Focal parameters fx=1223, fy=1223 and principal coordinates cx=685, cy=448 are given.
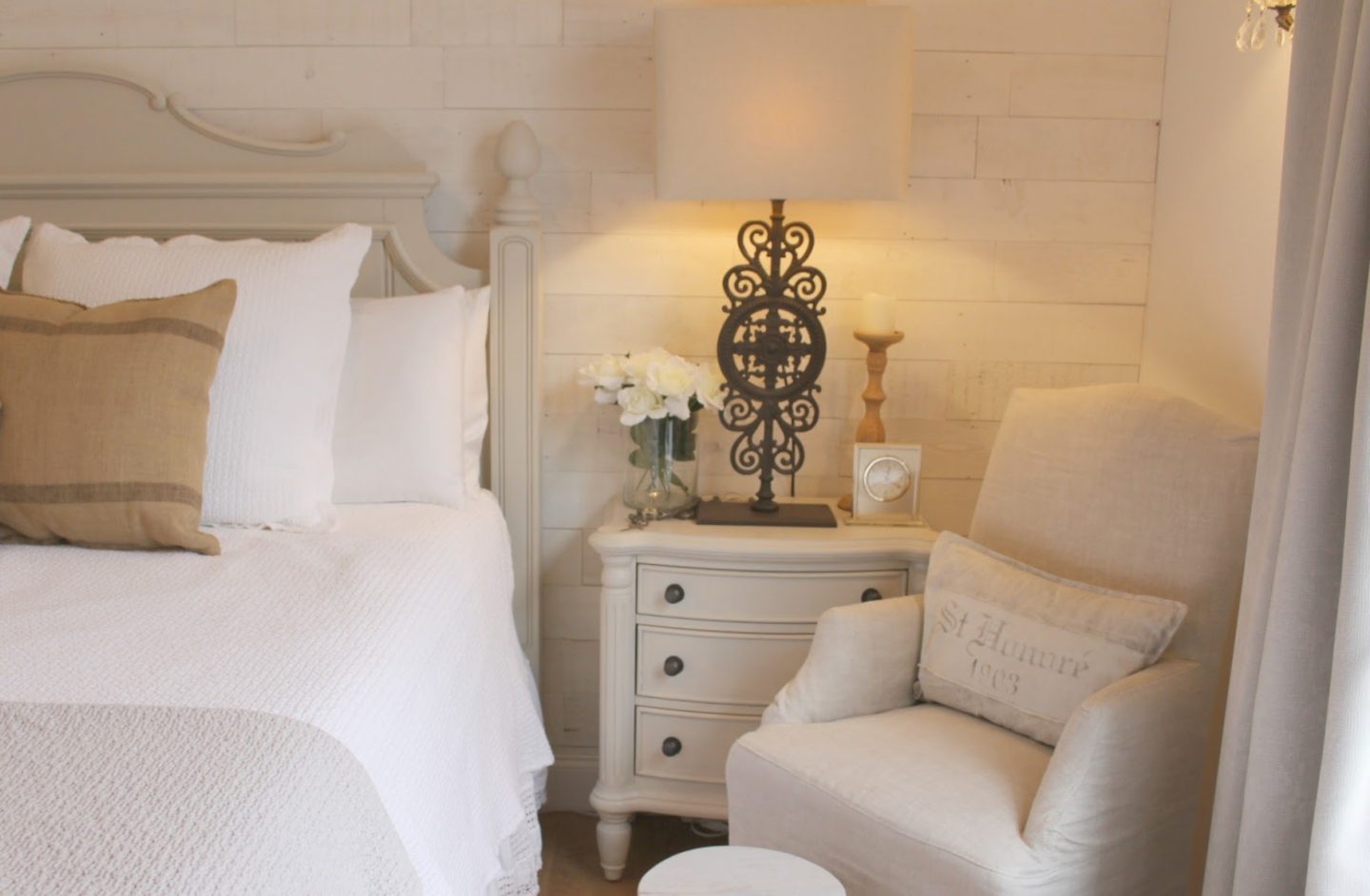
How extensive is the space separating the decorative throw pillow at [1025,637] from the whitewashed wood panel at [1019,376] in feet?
2.16

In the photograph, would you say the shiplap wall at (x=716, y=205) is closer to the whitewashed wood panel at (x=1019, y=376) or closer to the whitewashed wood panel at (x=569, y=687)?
the whitewashed wood panel at (x=1019, y=376)

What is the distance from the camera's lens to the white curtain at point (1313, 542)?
4.08ft

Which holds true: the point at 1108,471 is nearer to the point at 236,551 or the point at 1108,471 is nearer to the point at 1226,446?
the point at 1226,446

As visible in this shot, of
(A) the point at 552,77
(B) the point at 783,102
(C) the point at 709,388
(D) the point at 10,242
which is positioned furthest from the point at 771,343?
(D) the point at 10,242

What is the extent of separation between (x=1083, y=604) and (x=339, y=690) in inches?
42.4

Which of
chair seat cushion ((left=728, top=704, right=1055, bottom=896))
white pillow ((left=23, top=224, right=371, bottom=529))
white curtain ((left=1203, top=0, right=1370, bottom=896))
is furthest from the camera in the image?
white pillow ((left=23, top=224, right=371, bottom=529))

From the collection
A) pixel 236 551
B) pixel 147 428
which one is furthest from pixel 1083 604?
pixel 147 428

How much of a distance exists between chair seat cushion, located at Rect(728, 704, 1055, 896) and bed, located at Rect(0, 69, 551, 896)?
0.45 m

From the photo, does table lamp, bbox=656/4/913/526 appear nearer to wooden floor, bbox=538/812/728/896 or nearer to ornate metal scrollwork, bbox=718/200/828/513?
ornate metal scrollwork, bbox=718/200/828/513

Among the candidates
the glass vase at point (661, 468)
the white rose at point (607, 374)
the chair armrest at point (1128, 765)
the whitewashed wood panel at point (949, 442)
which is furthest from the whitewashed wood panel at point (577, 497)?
the chair armrest at point (1128, 765)

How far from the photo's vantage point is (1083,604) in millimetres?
1824

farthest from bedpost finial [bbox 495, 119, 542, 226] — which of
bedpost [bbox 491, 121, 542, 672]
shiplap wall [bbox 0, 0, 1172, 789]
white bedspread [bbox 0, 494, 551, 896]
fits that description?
white bedspread [bbox 0, 494, 551, 896]

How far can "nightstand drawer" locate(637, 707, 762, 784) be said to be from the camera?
2.34m

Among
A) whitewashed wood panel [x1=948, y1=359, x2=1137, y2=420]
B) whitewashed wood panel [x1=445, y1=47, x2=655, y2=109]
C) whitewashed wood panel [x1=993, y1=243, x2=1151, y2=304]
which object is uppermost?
whitewashed wood panel [x1=445, y1=47, x2=655, y2=109]
